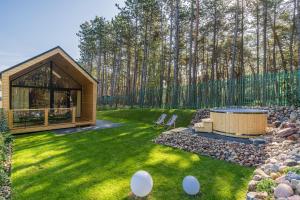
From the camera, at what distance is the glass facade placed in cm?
1084

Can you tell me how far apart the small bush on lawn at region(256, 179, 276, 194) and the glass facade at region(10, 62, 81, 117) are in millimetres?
11075

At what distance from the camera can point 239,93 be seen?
11453mm

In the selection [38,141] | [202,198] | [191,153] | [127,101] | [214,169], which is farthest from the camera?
[127,101]

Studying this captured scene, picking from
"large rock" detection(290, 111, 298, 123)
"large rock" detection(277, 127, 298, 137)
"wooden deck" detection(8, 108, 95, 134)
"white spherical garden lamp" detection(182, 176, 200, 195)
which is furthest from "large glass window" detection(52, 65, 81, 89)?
"large rock" detection(290, 111, 298, 123)

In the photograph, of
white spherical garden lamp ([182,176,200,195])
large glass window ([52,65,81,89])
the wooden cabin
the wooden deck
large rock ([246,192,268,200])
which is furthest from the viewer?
large glass window ([52,65,81,89])

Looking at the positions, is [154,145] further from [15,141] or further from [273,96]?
[273,96]

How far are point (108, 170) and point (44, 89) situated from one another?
28.1 ft

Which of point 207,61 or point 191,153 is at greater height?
point 207,61

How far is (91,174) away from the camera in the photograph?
15.4 feet

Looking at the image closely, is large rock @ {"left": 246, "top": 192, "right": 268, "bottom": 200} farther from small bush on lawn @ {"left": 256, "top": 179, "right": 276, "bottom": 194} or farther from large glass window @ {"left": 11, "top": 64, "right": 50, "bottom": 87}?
large glass window @ {"left": 11, "top": 64, "right": 50, "bottom": 87}

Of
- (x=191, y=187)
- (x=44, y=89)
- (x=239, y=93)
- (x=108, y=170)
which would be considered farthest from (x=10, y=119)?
(x=239, y=93)

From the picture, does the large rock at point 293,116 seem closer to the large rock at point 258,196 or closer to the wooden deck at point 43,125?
the large rock at point 258,196

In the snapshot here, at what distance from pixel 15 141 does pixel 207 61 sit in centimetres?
2238

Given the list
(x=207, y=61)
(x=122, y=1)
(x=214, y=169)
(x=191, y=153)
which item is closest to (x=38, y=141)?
(x=191, y=153)
